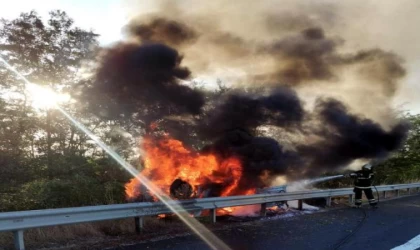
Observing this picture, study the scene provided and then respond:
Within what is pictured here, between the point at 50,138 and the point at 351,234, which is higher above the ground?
the point at 50,138

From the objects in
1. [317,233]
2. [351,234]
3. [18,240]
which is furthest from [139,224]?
[351,234]

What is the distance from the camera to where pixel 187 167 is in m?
10.5

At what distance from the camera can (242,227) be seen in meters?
7.91

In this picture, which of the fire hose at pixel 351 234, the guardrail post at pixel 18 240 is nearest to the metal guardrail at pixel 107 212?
the guardrail post at pixel 18 240

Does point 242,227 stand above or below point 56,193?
below

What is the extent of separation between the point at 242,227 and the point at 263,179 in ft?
11.3

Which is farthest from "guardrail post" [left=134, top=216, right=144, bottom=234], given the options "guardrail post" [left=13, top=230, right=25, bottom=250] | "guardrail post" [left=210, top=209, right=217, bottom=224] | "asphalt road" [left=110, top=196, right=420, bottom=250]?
"guardrail post" [left=13, top=230, right=25, bottom=250]

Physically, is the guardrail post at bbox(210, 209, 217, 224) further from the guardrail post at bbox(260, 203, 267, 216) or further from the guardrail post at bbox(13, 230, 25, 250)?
the guardrail post at bbox(13, 230, 25, 250)

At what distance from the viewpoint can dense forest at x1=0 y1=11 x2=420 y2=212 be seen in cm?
1115

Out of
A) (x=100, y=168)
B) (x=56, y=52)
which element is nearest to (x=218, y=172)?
(x=100, y=168)

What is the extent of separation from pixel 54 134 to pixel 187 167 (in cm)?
1063

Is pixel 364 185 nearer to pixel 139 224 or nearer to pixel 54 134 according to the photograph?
pixel 139 224

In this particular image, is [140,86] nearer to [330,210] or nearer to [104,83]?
[104,83]

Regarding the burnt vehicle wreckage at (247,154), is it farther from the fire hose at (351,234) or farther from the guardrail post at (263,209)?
the fire hose at (351,234)
